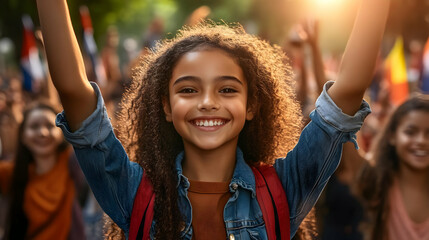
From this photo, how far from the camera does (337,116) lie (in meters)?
2.08

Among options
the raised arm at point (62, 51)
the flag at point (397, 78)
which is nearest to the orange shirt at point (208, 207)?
the raised arm at point (62, 51)

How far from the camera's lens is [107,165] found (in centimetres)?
217

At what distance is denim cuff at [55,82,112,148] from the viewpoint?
2.06 meters

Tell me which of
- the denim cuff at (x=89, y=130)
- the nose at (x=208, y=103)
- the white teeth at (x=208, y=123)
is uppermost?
the nose at (x=208, y=103)

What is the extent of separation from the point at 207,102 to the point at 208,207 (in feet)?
1.36

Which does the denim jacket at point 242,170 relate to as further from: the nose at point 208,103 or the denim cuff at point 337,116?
the nose at point 208,103

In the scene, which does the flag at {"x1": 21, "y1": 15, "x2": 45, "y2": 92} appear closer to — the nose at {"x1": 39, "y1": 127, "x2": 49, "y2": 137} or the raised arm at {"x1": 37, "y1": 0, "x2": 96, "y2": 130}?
the nose at {"x1": 39, "y1": 127, "x2": 49, "y2": 137}

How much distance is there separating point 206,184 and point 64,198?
246cm

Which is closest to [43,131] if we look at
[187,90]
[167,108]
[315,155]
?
[167,108]

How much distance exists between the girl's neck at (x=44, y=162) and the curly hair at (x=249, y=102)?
2099mm

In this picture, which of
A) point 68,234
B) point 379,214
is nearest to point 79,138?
point 379,214

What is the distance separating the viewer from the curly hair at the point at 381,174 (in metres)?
3.52

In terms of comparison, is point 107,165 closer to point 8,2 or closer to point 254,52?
point 254,52

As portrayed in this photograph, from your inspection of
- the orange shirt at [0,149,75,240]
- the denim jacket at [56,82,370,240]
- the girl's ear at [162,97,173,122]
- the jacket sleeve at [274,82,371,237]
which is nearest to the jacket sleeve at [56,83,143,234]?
the denim jacket at [56,82,370,240]
